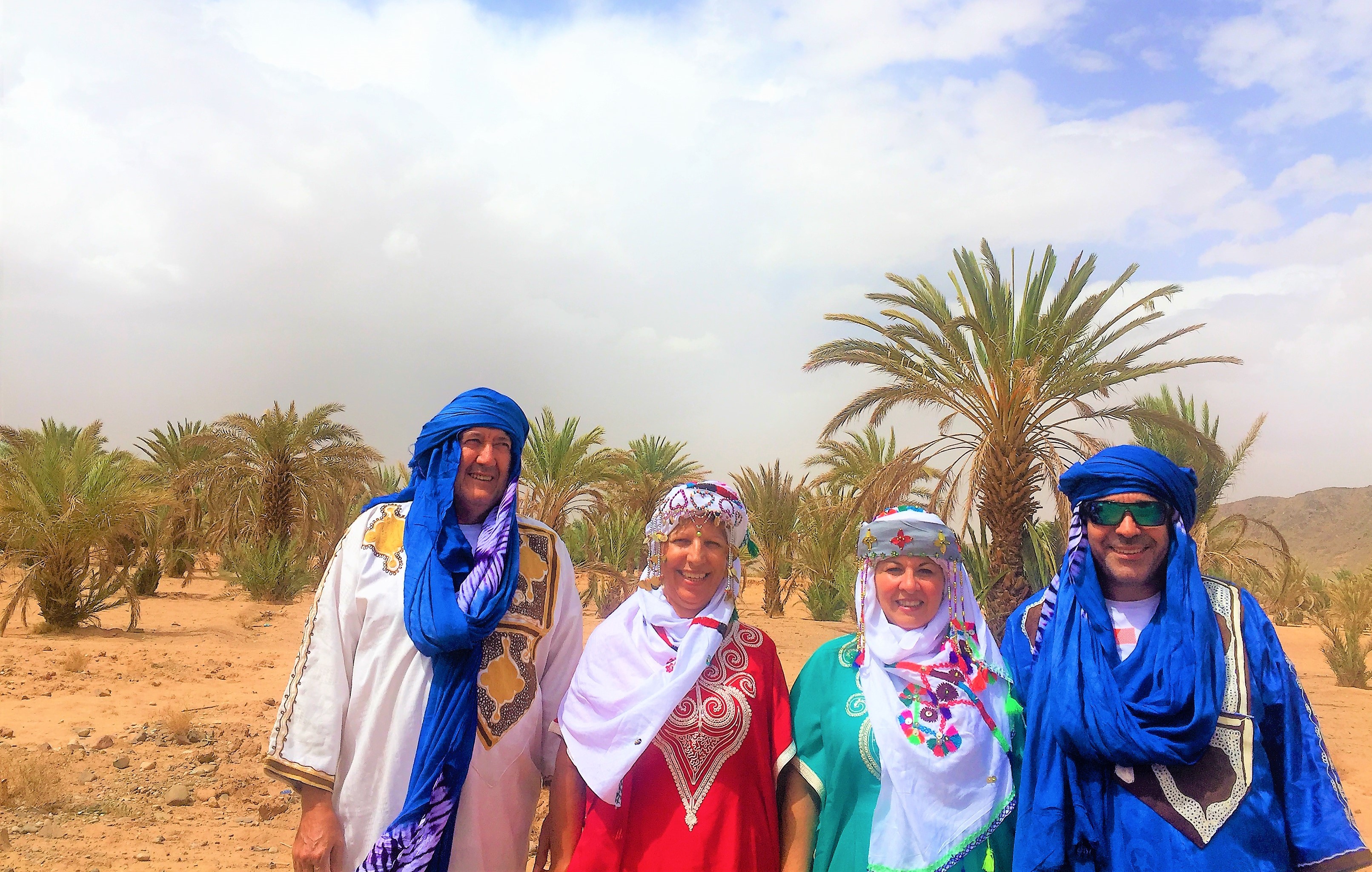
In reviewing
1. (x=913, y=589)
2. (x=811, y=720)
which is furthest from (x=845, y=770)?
(x=913, y=589)

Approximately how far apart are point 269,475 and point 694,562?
52.6 feet

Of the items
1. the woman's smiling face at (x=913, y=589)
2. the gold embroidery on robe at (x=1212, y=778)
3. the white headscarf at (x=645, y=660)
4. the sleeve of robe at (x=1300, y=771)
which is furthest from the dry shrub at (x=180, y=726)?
the sleeve of robe at (x=1300, y=771)

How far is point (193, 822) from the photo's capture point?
459 cm

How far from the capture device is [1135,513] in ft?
7.43

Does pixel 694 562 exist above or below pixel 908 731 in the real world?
above

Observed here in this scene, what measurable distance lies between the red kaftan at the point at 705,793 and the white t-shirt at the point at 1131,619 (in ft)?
2.99

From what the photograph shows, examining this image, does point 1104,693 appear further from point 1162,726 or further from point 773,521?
point 773,521

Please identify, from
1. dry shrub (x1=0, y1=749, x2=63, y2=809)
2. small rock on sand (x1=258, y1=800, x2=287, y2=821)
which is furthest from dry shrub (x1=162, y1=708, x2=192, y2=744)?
small rock on sand (x1=258, y1=800, x2=287, y2=821)

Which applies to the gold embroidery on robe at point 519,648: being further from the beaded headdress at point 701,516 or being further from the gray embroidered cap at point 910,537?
the gray embroidered cap at point 910,537

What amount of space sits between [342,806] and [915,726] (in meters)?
1.58

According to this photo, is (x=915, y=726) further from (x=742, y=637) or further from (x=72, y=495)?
(x=72, y=495)

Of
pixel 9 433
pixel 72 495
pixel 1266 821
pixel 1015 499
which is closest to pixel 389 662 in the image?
pixel 1266 821

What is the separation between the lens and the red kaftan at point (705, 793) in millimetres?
2205

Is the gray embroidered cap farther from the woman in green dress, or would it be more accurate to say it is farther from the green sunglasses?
the green sunglasses
